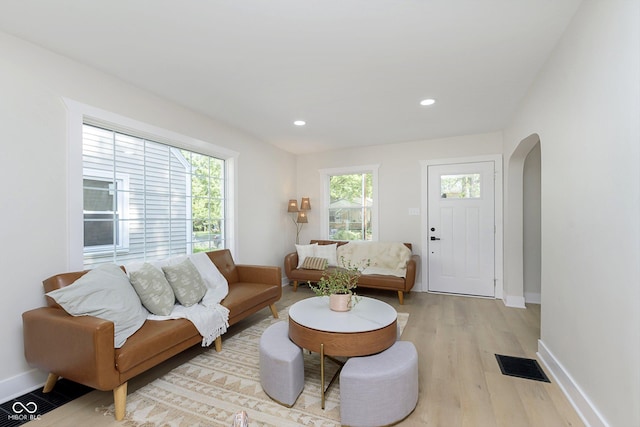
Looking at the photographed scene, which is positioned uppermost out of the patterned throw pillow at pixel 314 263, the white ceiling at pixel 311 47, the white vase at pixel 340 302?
the white ceiling at pixel 311 47

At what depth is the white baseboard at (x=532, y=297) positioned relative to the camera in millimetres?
4035

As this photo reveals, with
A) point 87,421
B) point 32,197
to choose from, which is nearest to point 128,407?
point 87,421

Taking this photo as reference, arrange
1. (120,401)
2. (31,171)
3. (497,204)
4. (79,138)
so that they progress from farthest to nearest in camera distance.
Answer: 1. (497,204)
2. (79,138)
3. (31,171)
4. (120,401)

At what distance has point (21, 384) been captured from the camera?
2033 mm

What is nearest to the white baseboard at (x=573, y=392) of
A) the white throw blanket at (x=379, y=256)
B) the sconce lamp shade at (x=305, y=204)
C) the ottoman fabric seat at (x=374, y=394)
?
the ottoman fabric seat at (x=374, y=394)

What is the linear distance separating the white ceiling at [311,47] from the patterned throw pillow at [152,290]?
172 centimetres

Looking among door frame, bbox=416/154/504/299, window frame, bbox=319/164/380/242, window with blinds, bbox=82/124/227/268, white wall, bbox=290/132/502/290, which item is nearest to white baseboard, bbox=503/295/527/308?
door frame, bbox=416/154/504/299

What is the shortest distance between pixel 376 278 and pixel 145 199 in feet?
9.82

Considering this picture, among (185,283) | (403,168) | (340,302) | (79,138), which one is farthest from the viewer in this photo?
(403,168)

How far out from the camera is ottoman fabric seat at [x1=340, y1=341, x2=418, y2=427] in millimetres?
1639

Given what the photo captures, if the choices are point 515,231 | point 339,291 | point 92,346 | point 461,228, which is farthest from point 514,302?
point 92,346

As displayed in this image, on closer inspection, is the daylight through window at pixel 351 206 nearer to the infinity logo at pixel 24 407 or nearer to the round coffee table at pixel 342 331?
the round coffee table at pixel 342 331

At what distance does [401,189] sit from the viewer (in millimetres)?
4844

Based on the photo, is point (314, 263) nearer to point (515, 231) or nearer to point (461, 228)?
point (461, 228)
